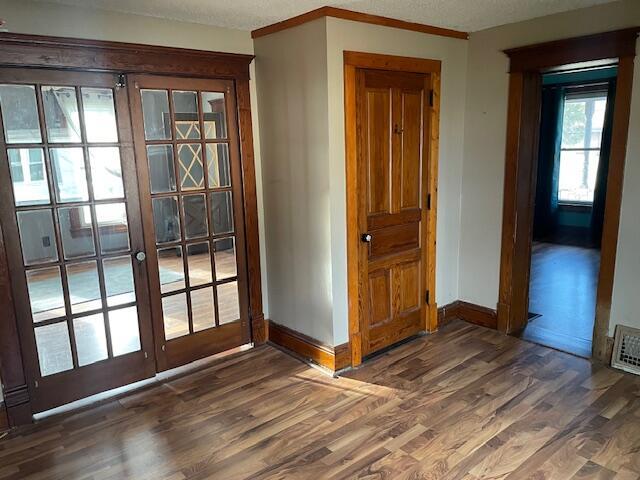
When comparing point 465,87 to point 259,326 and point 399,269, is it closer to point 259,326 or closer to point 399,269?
point 399,269

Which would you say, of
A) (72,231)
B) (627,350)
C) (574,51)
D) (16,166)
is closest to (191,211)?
(72,231)

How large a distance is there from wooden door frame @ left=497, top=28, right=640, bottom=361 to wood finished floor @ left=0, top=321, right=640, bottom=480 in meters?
0.49

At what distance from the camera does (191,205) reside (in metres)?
3.33

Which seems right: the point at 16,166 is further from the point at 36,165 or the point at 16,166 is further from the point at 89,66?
the point at 89,66

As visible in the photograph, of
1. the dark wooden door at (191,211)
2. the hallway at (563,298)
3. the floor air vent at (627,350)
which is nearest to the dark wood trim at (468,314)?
the hallway at (563,298)

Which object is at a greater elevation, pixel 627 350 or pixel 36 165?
pixel 36 165

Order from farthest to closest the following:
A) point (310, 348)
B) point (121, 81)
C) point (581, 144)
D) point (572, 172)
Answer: point (572, 172) < point (581, 144) < point (310, 348) < point (121, 81)

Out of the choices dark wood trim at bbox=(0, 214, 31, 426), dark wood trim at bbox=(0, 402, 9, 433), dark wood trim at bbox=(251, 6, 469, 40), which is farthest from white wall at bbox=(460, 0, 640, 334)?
dark wood trim at bbox=(0, 402, 9, 433)

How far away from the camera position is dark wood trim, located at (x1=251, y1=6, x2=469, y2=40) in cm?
290

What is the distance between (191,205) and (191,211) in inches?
1.7

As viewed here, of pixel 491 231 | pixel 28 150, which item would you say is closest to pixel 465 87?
pixel 491 231

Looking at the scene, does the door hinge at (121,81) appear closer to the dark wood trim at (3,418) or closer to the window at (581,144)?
the dark wood trim at (3,418)

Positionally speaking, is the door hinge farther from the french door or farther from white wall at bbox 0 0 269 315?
white wall at bbox 0 0 269 315

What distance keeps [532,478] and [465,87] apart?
2853 millimetres
